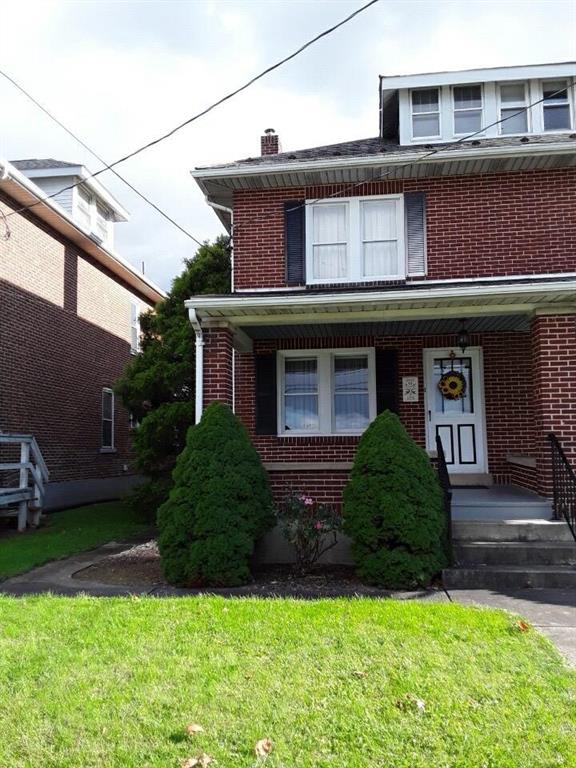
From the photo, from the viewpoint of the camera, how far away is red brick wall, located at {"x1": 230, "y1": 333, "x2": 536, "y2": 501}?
9.97 m

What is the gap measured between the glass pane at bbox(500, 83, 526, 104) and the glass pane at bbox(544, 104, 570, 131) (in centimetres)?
54

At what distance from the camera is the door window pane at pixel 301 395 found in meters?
10.5

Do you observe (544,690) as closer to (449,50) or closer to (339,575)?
(339,575)

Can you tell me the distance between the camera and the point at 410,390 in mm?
10281

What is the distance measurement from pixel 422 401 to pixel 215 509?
187 inches

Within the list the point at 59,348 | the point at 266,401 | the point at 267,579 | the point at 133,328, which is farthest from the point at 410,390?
the point at 133,328

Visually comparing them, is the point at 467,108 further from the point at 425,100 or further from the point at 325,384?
the point at 325,384

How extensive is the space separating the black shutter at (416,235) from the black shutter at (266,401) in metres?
2.94

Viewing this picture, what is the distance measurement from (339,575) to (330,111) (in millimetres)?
7144

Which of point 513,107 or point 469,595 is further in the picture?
point 513,107

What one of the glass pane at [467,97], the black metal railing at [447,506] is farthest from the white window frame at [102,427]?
the black metal railing at [447,506]

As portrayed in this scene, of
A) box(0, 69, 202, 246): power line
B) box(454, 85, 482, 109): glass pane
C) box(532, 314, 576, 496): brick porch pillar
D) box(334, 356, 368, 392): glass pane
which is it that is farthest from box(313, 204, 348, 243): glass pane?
box(532, 314, 576, 496): brick porch pillar

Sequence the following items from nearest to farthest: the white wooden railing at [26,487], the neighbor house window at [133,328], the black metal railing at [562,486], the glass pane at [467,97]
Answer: the black metal railing at [562,486]
the glass pane at [467,97]
the white wooden railing at [26,487]
the neighbor house window at [133,328]

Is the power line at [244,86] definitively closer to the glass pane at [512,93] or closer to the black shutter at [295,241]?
the black shutter at [295,241]
